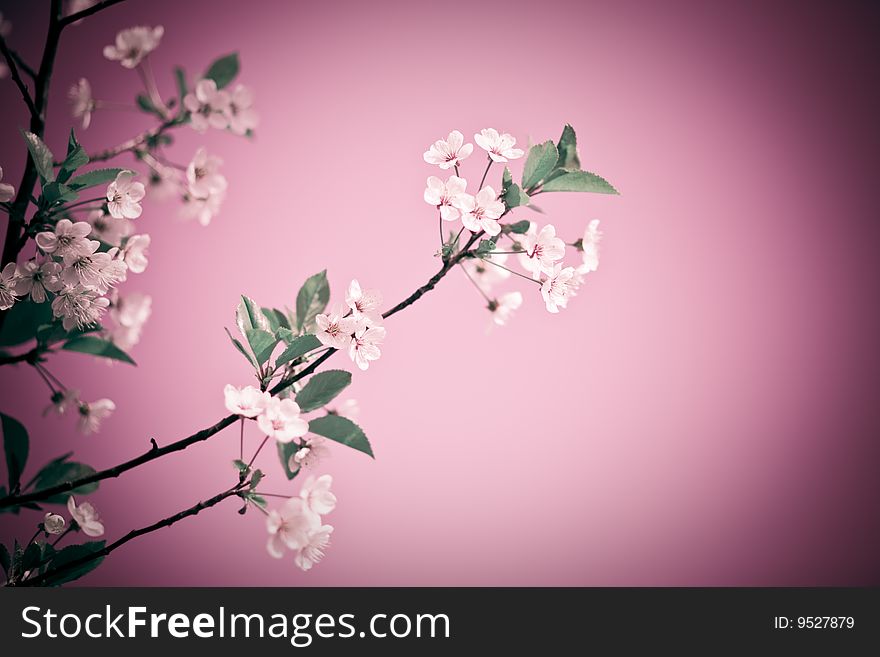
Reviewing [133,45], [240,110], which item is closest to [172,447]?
[240,110]

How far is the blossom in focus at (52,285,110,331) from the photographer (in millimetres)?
583

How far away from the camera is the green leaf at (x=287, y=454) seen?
1.95ft

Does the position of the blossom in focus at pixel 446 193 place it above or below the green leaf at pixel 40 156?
below

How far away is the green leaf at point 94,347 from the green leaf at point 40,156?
0.23 meters

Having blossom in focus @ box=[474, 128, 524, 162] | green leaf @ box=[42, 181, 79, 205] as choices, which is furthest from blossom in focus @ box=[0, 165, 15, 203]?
blossom in focus @ box=[474, 128, 524, 162]

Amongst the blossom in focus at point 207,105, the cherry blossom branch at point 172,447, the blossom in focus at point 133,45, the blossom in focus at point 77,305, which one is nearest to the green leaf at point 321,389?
the cherry blossom branch at point 172,447

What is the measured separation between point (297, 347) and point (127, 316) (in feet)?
1.42

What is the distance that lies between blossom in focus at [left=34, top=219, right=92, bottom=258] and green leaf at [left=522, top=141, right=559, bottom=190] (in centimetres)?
49

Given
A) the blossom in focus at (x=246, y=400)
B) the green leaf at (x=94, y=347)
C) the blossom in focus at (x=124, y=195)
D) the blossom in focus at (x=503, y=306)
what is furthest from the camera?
the blossom in focus at (x=503, y=306)

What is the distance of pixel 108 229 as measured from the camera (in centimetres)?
75

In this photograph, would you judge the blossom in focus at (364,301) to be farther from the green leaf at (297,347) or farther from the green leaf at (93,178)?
the green leaf at (93,178)

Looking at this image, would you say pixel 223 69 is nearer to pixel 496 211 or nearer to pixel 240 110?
pixel 240 110

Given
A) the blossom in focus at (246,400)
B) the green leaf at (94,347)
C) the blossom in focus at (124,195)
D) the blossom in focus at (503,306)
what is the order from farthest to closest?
1. the blossom in focus at (503,306)
2. the green leaf at (94,347)
3. the blossom in focus at (124,195)
4. the blossom in focus at (246,400)
